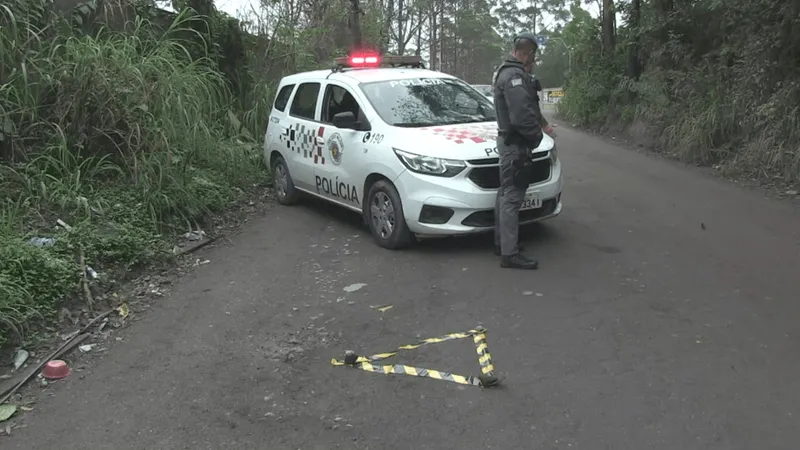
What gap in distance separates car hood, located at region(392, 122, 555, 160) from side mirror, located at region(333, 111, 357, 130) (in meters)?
0.58

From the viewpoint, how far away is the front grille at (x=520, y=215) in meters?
6.60

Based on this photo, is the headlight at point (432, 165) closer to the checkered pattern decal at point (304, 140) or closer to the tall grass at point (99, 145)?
the checkered pattern decal at point (304, 140)

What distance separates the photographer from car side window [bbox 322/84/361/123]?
308 inches

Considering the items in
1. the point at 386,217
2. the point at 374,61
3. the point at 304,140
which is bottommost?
the point at 386,217

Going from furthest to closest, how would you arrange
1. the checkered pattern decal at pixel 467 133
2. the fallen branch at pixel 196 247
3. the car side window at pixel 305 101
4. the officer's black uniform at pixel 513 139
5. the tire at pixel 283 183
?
1. the tire at pixel 283 183
2. the car side window at pixel 305 101
3. the fallen branch at pixel 196 247
4. the checkered pattern decal at pixel 467 133
5. the officer's black uniform at pixel 513 139

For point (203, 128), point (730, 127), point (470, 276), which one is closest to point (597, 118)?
point (730, 127)

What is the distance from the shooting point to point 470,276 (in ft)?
20.0

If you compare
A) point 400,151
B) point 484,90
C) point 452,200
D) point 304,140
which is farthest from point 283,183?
point 484,90

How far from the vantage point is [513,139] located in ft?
20.4

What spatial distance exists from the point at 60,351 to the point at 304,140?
437cm

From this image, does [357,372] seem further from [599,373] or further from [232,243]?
[232,243]

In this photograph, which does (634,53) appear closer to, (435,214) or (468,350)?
(435,214)

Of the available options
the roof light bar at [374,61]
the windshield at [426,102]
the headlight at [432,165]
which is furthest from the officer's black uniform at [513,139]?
the roof light bar at [374,61]

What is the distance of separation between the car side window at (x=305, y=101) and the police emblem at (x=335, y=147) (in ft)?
2.37
